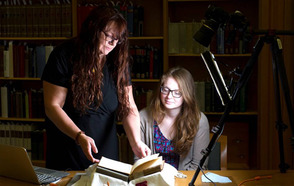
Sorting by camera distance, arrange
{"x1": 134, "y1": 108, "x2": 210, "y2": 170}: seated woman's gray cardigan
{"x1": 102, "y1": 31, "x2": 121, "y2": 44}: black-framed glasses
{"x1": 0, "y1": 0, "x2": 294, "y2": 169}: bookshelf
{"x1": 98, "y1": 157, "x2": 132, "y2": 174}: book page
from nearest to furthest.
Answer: {"x1": 98, "y1": 157, "x2": 132, "y2": 174}: book page → {"x1": 102, "y1": 31, "x2": 121, "y2": 44}: black-framed glasses → {"x1": 134, "y1": 108, "x2": 210, "y2": 170}: seated woman's gray cardigan → {"x1": 0, "y1": 0, "x2": 294, "y2": 169}: bookshelf

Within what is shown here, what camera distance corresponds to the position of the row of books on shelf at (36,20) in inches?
134

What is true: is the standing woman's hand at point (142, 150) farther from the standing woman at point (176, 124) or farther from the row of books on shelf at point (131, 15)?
the row of books on shelf at point (131, 15)

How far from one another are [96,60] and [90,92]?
0.16 m

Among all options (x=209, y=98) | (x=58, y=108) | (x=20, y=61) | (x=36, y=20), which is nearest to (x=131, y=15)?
(x=36, y=20)

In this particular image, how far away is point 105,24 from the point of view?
1.76 meters

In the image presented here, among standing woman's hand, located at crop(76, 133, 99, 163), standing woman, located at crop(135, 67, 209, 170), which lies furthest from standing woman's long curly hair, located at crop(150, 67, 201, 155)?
standing woman's hand, located at crop(76, 133, 99, 163)

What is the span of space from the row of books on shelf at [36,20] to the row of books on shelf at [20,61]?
122 mm

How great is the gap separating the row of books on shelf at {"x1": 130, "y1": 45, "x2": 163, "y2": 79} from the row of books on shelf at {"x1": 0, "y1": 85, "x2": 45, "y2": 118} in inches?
35.5

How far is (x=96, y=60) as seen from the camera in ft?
6.08

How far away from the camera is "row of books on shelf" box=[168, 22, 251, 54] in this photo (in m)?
3.25

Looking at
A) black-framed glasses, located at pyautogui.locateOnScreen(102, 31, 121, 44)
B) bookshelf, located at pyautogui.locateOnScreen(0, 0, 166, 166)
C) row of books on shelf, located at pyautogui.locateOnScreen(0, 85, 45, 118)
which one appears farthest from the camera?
row of books on shelf, located at pyautogui.locateOnScreen(0, 85, 45, 118)

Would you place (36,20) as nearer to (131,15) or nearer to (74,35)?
(74,35)

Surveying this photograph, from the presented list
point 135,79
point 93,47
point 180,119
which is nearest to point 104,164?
point 93,47

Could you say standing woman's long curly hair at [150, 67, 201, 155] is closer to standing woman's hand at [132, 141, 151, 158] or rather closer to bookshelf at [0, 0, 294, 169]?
standing woman's hand at [132, 141, 151, 158]
